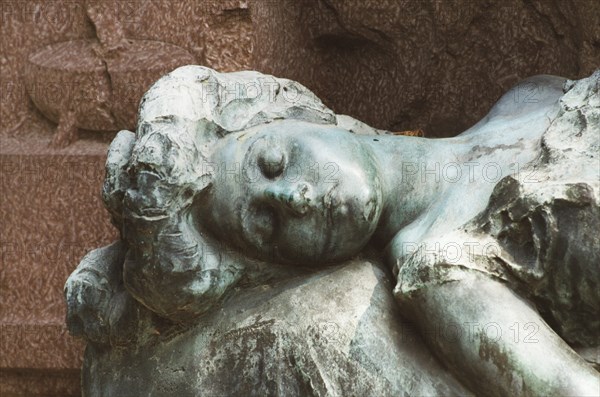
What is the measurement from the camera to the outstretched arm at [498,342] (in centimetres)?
178

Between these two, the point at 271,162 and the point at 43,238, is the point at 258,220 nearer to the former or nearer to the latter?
the point at 271,162

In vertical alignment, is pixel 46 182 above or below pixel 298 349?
below

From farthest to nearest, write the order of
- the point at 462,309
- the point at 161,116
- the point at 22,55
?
1. the point at 22,55
2. the point at 161,116
3. the point at 462,309

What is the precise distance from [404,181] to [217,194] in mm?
325

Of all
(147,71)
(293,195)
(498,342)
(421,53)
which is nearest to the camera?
(498,342)

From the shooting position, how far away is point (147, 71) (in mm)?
2449

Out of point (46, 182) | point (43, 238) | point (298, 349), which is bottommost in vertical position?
point (43, 238)

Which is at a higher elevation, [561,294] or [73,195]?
[561,294]

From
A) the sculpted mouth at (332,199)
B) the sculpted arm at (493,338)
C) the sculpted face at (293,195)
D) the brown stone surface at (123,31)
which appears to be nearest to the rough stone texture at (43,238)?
the brown stone surface at (123,31)

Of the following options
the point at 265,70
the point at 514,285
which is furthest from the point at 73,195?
the point at 514,285

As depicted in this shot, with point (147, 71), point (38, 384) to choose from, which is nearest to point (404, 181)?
point (147, 71)

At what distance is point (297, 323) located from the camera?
195cm

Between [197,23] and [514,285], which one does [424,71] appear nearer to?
[197,23]

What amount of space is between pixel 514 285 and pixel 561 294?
3.0 inches
